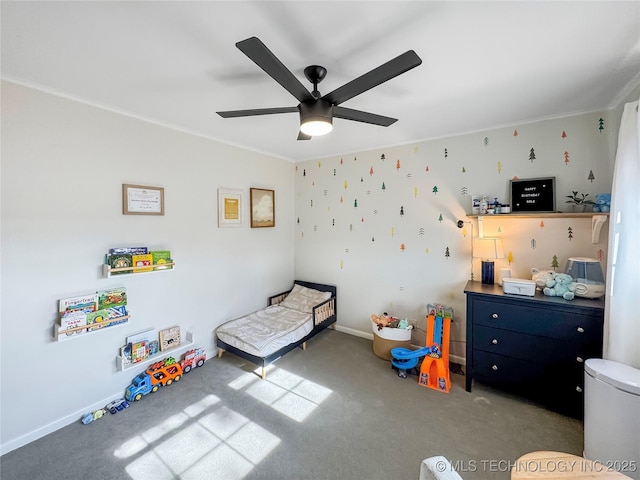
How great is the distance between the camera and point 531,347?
209cm

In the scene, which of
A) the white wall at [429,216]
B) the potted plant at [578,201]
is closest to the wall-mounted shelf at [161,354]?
the white wall at [429,216]

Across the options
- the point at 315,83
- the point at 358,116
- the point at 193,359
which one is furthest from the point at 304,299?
the point at 315,83

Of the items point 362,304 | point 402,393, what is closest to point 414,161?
point 362,304

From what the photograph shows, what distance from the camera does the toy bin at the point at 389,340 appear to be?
2.91m

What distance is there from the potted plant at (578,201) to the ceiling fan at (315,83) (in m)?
1.96

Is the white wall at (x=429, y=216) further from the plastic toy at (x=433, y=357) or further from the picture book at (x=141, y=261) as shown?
the picture book at (x=141, y=261)

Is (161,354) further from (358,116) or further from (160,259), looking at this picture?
(358,116)

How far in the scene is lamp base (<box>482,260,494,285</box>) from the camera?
102 inches

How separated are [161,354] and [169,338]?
6.0 inches

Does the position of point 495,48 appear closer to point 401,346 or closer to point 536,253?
point 536,253

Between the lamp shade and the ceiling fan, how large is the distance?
63.8 inches

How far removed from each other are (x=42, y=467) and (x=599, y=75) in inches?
177

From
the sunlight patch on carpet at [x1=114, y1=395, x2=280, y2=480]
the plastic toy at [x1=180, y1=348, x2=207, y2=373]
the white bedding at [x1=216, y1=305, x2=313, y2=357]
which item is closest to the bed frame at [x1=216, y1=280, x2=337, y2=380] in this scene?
the white bedding at [x1=216, y1=305, x2=313, y2=357]

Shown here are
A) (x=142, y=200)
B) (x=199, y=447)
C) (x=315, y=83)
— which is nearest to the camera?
(x=315, y=83)
